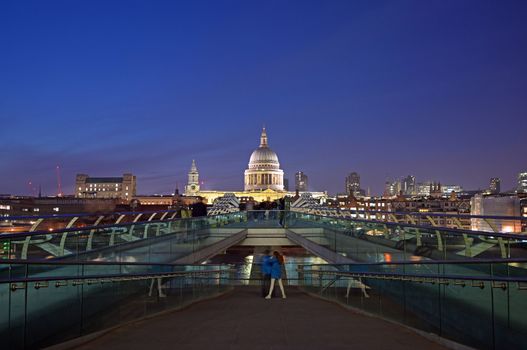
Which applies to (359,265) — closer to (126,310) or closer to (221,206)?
(126,310)

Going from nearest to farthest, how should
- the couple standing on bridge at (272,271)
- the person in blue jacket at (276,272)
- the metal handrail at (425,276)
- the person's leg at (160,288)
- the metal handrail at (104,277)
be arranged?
the metal handrail at (425,276) < the metal handrail at (104,277) < the person's leg at (160,288) < the person in blue jacket at (276,272) < the couple standing on bridge at (272,271)

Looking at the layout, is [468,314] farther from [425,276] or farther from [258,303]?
[258,303]

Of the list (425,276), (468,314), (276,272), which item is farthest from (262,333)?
(276,272)

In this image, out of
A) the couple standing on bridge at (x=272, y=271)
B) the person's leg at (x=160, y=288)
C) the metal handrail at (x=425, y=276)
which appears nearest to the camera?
the metal handrail at (x=425, y=276)

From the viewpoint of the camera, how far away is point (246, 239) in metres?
32.5

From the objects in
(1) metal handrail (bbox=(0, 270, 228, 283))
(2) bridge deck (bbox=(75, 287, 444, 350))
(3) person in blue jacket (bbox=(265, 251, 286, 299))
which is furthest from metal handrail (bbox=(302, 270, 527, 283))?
(1) metal handrail (bbox=(0, 270, 228, 283))

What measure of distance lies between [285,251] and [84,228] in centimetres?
5322

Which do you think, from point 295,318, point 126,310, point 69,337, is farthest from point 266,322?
point 69,337

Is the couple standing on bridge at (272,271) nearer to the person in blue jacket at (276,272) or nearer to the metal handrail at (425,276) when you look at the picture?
the person in blue jacket at (276,272)

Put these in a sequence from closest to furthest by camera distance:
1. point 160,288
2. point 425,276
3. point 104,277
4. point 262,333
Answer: point 262,333 → point 425,276 → point 104,277 → point 160,288

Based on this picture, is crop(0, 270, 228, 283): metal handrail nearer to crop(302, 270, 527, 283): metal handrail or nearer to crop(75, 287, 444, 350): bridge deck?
crop(75, 287, 444, 350): bridge deck

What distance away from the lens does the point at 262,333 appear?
7289mm

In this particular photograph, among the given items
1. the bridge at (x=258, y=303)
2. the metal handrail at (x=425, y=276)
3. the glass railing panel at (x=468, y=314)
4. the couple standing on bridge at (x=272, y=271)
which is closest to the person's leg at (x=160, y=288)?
the bridge at (x=258, y=303)

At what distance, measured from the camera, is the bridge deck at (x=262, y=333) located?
21.5ft
